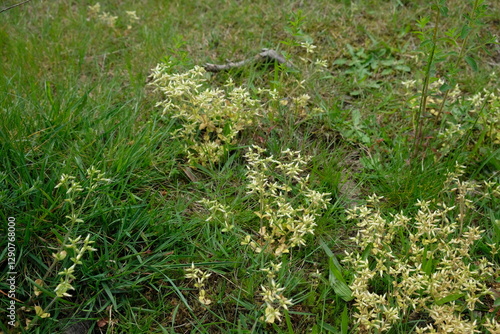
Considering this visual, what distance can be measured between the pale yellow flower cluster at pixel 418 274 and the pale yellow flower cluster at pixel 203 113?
3.18ft

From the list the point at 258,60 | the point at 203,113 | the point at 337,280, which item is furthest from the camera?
the point at 258,60

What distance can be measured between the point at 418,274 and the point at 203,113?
66.6 inches

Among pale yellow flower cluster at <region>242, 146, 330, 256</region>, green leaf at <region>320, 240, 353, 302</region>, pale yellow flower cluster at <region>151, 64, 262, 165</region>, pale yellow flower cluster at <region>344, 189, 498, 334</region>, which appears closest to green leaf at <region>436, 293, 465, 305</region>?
pale yellow flower cluster at <region>344, 189, 498, 334</region>

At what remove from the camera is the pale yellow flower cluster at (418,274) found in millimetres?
2168

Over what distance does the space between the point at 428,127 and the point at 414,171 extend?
51 cm

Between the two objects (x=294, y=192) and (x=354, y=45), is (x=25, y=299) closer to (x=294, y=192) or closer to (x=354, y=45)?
(x=294, y=192)

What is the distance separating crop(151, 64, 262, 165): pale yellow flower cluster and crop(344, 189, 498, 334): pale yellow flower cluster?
97 cm

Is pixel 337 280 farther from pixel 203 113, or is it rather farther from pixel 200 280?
pixel 203 113

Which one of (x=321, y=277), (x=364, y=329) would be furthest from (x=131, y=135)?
(x=364, y=329)

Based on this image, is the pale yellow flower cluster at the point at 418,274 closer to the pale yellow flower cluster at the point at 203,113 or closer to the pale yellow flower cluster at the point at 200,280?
the pale yellow flower cluster at the point at 200,280

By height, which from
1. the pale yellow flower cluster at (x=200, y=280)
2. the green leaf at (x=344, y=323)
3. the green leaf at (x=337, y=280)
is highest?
the pale yellow flower cluster at (x=200, y=280)

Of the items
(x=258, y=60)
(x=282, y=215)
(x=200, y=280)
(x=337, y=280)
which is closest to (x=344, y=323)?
(x=337, y=280)

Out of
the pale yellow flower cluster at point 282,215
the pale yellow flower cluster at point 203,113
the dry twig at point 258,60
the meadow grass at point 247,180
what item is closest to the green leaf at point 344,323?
the meadow grass at point 247,180

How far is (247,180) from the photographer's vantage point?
2.89 meters
